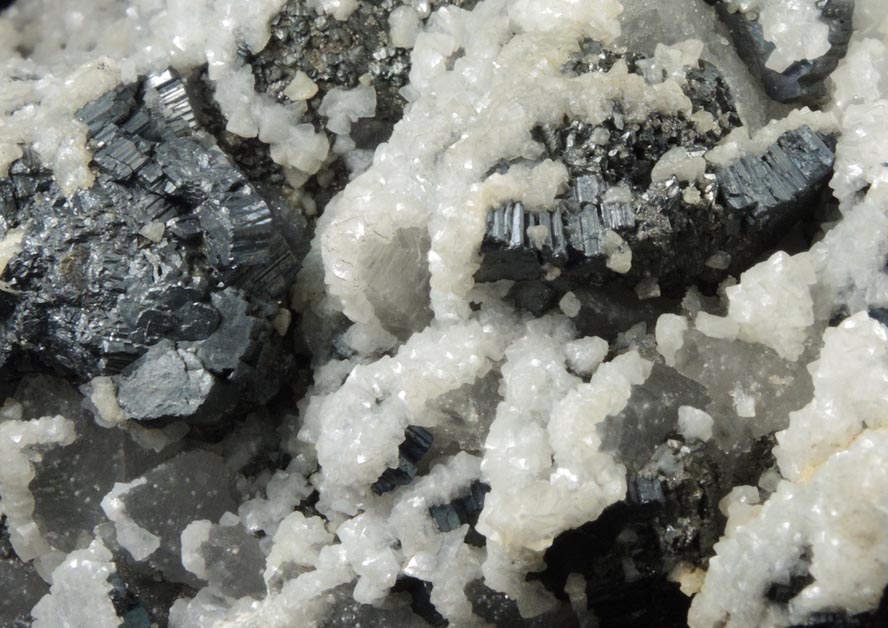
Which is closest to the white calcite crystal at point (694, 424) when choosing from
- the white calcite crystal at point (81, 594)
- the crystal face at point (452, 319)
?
the crystal face at point (452, 319)

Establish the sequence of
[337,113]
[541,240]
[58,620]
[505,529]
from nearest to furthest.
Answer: [505,529] < [541,240] < [58,620] < [337,113]

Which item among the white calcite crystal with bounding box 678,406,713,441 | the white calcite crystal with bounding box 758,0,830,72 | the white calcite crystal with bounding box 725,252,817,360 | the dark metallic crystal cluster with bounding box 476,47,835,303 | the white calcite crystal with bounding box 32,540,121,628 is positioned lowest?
the white calcite crystal with bounding box 32,540,121,628

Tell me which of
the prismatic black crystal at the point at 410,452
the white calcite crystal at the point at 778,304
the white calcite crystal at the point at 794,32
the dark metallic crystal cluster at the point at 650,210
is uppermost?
the white calcite crystal at the point at 794,32

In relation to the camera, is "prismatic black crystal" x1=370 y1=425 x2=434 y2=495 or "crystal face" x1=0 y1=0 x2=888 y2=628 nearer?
"crystal face" x1=0 y1=0 x2=888 y2=628

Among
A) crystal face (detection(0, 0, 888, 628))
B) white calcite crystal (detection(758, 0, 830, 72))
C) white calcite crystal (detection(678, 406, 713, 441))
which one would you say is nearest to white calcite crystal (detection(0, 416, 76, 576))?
crystal face (detection(0, 0, 888, 628))

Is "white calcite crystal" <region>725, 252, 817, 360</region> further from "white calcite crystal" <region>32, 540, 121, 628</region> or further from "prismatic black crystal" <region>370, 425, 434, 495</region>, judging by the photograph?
"white calcite crystal" <region>32, 540, 121, 628</region>

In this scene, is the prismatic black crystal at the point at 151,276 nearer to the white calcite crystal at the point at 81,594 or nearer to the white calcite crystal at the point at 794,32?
the white calcite crystal at the point at 81,594

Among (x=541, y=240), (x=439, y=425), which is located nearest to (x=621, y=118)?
(x=541, y=240)

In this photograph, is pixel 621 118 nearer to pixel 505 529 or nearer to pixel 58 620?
pixel 505 529

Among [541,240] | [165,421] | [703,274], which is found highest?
[541,240]
